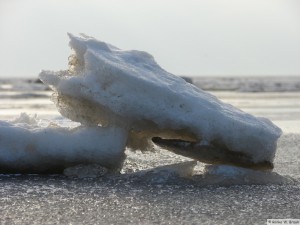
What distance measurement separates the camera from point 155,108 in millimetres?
3861

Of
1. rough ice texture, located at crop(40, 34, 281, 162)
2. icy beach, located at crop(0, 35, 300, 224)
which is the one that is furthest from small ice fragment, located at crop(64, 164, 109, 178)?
rough ice texture, located at crop(40, 34, 281, 162)

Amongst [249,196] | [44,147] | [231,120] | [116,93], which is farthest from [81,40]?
[249,196]

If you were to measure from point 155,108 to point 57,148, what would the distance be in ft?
2.54

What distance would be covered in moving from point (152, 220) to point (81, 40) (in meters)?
1.84

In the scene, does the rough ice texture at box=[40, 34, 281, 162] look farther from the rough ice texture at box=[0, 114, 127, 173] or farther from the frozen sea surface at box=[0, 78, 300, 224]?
the frozen sea surface at box=[0, 78, 300, 224]

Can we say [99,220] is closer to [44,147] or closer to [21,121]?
[44,147]

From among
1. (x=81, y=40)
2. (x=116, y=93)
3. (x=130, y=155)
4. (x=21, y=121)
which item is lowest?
(x=130, y=155)

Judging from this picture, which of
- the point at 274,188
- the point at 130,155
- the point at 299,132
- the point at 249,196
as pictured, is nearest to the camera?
the point at 249,196

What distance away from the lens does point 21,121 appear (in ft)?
15.3

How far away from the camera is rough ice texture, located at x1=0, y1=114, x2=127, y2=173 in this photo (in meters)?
4.03

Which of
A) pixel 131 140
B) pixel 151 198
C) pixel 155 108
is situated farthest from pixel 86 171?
pixel 151 198

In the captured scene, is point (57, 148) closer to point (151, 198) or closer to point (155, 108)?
point (155, 108)

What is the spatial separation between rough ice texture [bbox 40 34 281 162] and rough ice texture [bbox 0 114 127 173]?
14 cm

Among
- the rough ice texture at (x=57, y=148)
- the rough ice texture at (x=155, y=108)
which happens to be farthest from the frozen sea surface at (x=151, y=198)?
the rough ice texture at (x=155, y=108)
